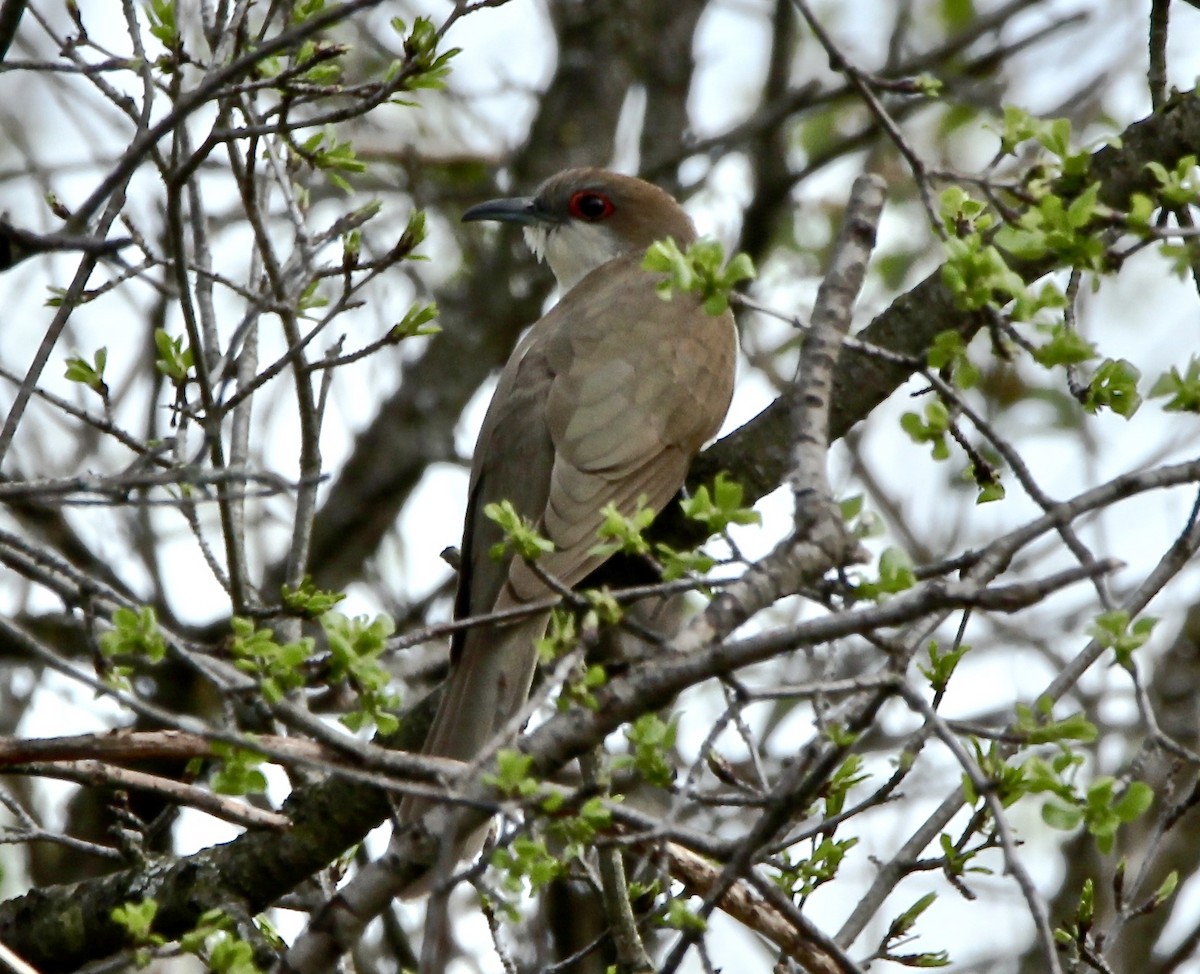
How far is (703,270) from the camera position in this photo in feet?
9.59

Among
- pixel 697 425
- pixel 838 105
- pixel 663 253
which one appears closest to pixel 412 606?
pixel 697 425

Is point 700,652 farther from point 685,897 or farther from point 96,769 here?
point 96,769

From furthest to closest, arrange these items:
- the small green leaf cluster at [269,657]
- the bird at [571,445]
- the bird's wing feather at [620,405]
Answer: the bird's wing feather at [620,405] → the bird at [571,445] → the small green leaf cluster at [269,657]

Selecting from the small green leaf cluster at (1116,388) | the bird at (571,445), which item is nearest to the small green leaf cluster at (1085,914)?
the small green leaf cluster at (1116,388)

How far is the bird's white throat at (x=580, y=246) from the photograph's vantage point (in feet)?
25.0

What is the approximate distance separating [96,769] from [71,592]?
3.56 ft

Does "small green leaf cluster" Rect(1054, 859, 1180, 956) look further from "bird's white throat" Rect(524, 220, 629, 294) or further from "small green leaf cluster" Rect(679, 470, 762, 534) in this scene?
"bird's white throat" Rect(524, 220, 629, 294)

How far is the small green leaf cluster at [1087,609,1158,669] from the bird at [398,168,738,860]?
2.26 meters

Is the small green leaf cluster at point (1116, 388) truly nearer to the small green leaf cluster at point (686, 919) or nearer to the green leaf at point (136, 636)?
the small green leaf cluster at point (686, 919)

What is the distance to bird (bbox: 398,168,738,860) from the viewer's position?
A: 4.95 metres

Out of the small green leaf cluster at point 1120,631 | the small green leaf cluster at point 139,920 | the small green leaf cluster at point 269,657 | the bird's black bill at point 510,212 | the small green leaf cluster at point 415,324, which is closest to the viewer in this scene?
the small green leaf cluster at point 1120,631

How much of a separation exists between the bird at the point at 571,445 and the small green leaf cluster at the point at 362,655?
171 cm

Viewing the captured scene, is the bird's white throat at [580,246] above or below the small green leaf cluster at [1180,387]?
above

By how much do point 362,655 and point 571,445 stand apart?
267cm
